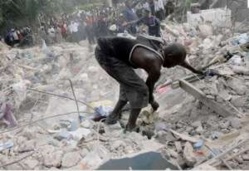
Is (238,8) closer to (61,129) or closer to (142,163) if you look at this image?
(61,129)

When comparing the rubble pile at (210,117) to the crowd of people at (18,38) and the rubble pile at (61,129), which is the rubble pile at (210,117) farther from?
the crowd of people at (18,38)

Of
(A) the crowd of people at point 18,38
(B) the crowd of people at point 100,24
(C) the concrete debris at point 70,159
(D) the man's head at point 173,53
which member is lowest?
(A) the crowd of people at point 18,38

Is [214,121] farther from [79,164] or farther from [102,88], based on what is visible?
[102,88]

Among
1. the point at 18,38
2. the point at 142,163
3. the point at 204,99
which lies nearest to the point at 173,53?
the point at 204,99

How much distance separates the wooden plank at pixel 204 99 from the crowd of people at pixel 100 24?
229 inches

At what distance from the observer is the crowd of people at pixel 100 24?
1317 cm

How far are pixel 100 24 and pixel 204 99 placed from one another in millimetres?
9757

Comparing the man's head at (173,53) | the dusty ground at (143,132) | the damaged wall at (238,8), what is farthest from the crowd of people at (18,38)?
the man's head at (173,53)

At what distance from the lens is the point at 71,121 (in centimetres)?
536

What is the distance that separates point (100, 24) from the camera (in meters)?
14.6

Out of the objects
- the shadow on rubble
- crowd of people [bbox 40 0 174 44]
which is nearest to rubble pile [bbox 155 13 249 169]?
the shadow on rubble

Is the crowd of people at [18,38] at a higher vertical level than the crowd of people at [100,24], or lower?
lower

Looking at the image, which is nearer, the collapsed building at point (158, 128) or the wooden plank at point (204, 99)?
the collapsed building at point (158, 128)

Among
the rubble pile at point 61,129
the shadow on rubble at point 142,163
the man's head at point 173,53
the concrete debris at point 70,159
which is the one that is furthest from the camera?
the man's head at point 173,53
